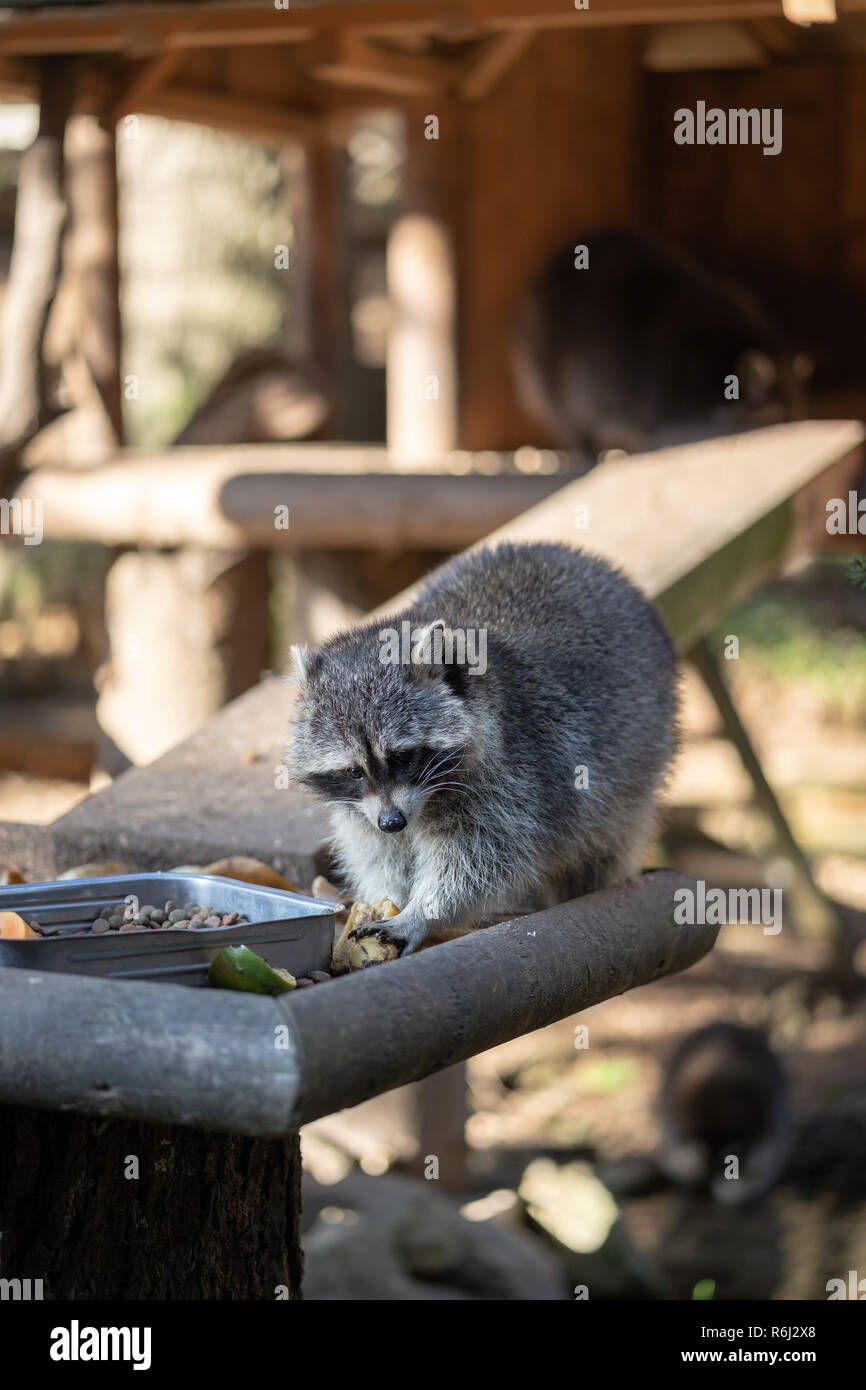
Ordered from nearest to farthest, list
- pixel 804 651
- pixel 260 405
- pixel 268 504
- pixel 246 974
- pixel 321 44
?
1. pixel 246 974
2. pixel 268 504
3. pixel 321 44
4. pixel 260 405
5. pixel 804 651

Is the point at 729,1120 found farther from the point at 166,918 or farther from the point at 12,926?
the point at 12,926

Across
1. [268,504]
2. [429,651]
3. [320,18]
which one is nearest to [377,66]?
[320,18]

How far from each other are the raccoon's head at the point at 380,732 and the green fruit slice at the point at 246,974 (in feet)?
1.94

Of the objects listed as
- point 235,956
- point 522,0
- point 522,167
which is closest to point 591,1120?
point 522,167

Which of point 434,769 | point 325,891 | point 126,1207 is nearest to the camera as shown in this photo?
point 126,1207

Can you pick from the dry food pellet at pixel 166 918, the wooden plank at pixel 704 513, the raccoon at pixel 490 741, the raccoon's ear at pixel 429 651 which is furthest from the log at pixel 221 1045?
the wooden plank at pixel 704 513

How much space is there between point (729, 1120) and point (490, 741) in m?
4.11

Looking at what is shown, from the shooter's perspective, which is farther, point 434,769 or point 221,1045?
point 434,769

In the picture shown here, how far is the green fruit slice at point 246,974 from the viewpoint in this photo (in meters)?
2.25

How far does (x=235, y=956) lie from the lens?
227 centimetres

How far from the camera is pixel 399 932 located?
9.41 feet

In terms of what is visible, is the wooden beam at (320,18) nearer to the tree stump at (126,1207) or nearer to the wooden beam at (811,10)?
the wooden beam at (811,10)

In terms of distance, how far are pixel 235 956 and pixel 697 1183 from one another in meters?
5.07
